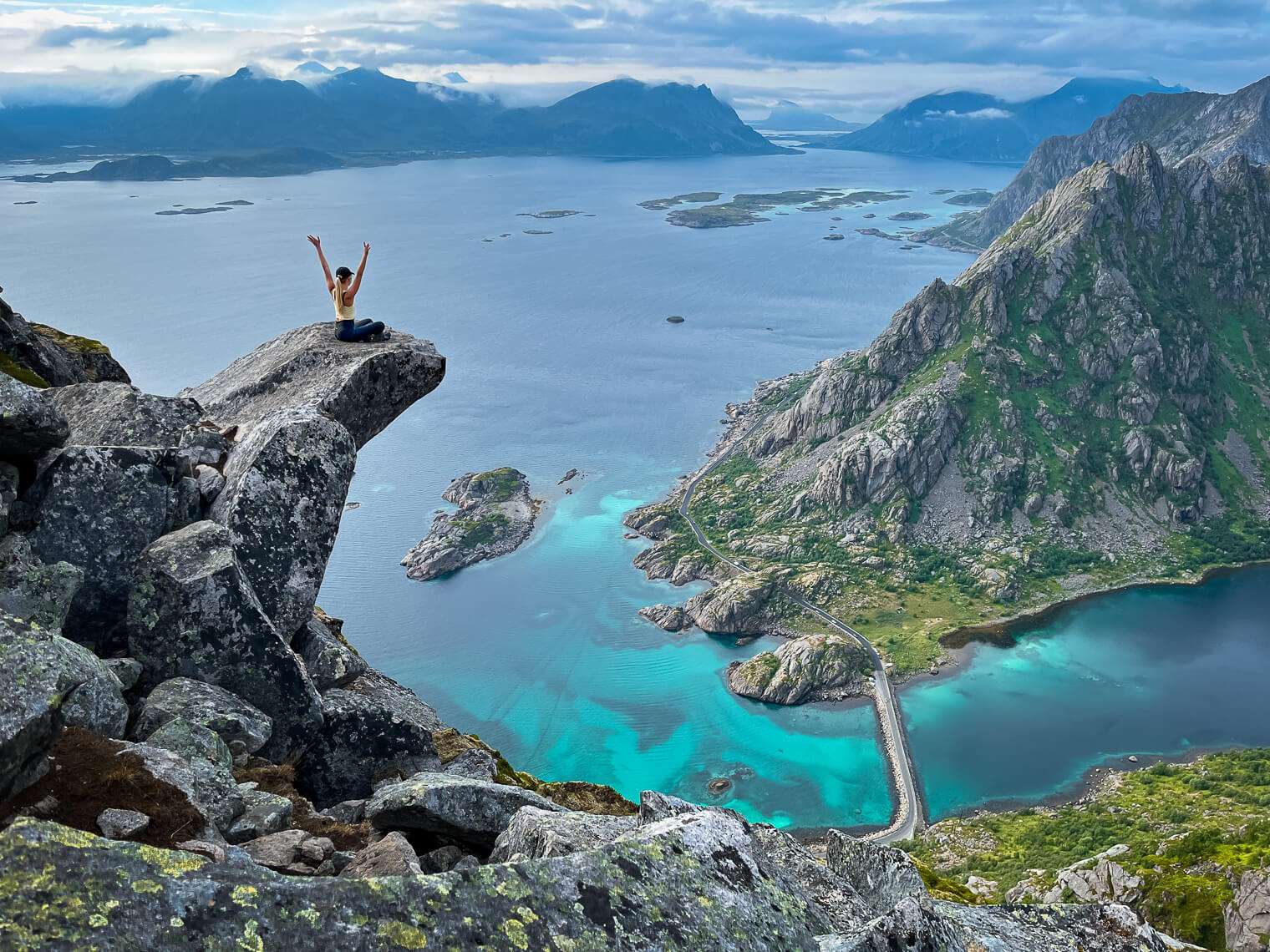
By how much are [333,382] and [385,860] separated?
725 inches

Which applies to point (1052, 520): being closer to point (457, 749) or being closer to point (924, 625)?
point (924, 625)

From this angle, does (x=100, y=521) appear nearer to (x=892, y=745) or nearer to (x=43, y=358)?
(x=43, y=358)

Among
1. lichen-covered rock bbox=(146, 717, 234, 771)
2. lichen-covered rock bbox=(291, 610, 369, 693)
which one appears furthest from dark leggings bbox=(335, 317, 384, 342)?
lichen-covered rock bbox=(146, 717, 234, 771)

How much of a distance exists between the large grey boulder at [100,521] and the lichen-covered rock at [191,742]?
4430 millimetres

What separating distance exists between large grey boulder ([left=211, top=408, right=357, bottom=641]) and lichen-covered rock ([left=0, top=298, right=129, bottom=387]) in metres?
8.72

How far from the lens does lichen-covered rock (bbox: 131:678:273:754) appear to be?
60.1 ft

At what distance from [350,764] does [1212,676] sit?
15695cm

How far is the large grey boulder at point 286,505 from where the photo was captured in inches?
922

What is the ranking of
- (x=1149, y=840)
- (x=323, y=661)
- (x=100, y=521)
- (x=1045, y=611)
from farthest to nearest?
(x=1045, y=611)
(x=1149, y=840)
(x=323, y=661)
(x=100, y=521)

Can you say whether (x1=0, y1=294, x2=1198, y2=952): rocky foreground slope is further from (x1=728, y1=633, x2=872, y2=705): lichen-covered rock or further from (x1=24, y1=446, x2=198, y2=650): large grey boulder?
(x1=728, y1=633, x2=872, y2=705): lichen-covered rock

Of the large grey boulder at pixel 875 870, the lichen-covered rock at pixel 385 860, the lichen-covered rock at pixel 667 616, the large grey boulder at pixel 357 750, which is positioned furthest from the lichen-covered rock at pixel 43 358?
the lichen-covered rock at pixel 667 616

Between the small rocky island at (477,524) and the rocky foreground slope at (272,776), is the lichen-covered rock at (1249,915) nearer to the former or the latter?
the rocky foreground slope at (272,776)

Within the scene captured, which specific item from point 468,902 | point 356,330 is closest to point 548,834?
point 468,902

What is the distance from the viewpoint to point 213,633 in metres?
20.7
